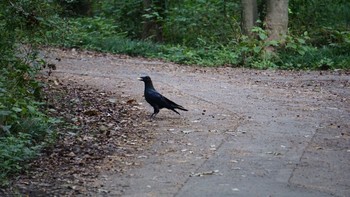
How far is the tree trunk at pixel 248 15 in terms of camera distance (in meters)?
23.6

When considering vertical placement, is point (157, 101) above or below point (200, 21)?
above

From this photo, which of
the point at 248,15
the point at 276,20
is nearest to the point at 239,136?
the point at 276,20

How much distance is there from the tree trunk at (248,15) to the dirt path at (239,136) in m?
5.55

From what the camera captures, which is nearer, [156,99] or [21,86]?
[21,86]

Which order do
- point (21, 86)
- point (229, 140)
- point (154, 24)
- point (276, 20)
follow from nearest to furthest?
point (229, 140) → point (21, 86) → point (276, 20) → point (154, 24)

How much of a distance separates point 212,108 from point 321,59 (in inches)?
375

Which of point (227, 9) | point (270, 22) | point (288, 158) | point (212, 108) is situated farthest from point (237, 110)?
point (227, 9)

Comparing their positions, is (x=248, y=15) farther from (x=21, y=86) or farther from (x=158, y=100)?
(x=21, y=86)

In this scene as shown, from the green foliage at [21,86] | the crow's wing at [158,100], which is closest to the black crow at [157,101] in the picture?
the crow's wing at [158,100]

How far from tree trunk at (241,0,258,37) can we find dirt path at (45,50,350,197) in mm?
5548

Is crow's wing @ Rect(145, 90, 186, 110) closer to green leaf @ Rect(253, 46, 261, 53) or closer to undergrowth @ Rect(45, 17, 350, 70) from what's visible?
undergrowth @ Rect(45, 17, 350, 70)

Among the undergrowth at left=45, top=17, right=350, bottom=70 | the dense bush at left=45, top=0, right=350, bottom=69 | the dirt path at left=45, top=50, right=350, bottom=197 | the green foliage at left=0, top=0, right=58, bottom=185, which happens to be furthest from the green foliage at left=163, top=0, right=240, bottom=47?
the green foliage at left=0, top=0, right=58, bottom=185

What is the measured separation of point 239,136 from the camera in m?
10.0

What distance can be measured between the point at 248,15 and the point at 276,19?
1.26 m
